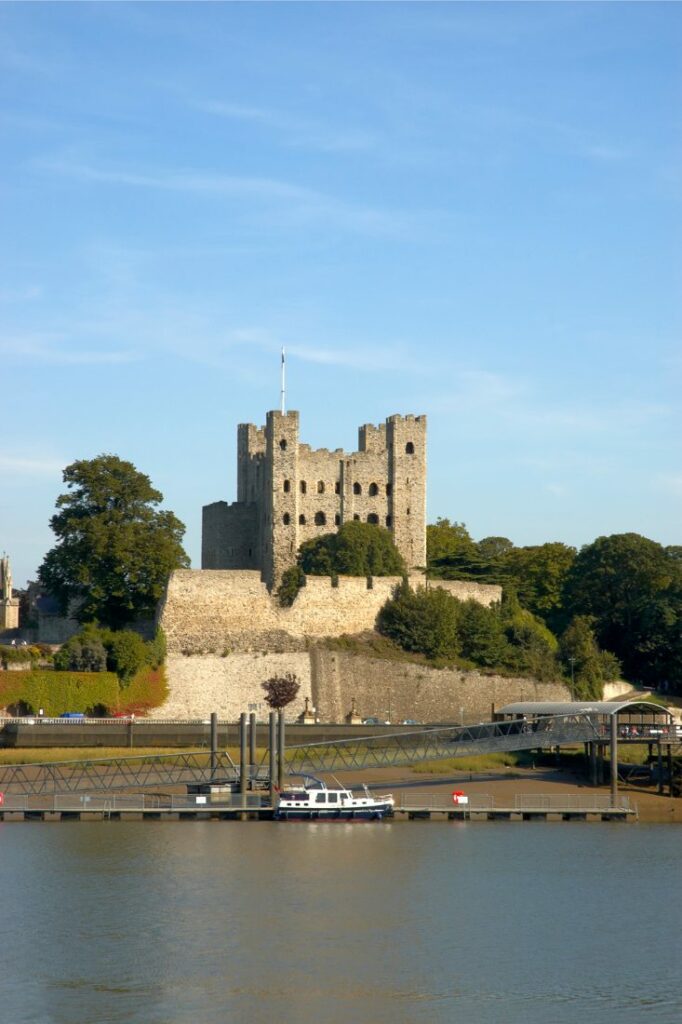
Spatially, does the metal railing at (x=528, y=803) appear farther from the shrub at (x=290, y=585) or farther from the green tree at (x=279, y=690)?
the shrub at (x=290, y=585)

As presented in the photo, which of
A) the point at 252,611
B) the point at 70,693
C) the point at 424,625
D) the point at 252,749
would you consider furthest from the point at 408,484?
the point at 252,749

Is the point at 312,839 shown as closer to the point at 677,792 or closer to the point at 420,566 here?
the point at 677,792

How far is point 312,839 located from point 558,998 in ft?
50.7

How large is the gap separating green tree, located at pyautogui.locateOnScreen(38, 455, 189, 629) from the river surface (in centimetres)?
1983

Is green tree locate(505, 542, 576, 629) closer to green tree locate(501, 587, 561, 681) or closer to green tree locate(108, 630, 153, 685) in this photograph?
green tree locate(501, 587, 561, 681)

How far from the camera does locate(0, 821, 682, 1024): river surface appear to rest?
2570cm

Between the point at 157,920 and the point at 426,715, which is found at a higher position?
the point at 426,715

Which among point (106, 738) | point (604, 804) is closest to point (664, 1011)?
point (604, 804)

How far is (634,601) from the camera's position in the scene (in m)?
75.1

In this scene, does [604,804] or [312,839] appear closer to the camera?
[312,839]

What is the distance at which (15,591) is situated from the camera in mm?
109750

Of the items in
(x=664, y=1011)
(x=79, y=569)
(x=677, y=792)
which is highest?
(x=79, y=569)

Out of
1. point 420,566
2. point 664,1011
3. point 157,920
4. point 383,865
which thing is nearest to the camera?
point 664,1011

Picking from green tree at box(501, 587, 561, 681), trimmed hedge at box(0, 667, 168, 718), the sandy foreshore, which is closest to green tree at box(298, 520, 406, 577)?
green tree at box(501, 587, 561, 681)
